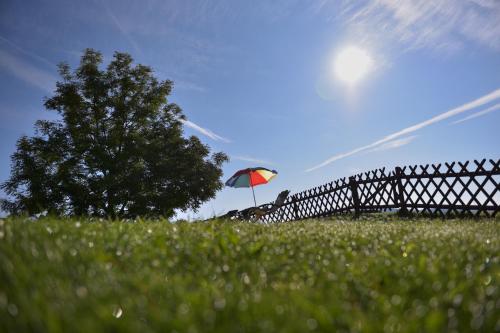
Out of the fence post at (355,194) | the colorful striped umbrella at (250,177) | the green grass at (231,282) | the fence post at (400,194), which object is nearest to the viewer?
the green grass at (231,282)

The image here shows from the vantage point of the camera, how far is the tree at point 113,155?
21109 mm

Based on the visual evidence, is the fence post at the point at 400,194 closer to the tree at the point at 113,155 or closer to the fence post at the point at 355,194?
the fence post at the point at 355,194

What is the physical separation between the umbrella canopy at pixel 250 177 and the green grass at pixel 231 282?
16896 millimetres

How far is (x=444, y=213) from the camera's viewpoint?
13.4m

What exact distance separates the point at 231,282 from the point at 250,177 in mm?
18738

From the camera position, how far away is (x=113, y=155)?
22281 mm

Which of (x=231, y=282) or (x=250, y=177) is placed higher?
(x=250, y=177)

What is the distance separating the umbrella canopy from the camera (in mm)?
21297

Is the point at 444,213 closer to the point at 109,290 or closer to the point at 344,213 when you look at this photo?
the point at 344,213

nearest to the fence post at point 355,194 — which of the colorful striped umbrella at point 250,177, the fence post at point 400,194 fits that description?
the fence post at point 400,194

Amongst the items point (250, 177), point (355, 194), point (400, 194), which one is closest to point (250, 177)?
point (250, 177)

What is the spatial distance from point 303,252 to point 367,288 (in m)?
1.08

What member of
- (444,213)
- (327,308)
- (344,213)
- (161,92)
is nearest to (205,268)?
(327,308)

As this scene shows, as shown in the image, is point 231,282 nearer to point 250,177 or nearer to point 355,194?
point 355,194
